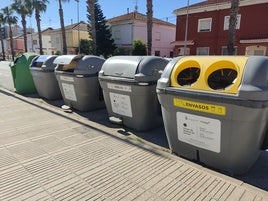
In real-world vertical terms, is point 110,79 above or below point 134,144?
above

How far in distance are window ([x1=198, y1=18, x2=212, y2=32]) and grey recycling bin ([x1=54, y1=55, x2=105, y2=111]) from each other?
19.1 meters

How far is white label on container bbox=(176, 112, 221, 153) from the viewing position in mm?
2885

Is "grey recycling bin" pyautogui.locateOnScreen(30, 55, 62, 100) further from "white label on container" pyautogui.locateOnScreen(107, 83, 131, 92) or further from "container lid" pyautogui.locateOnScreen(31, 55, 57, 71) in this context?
"white label on container" pyautogui.locateOnScreen(107, 83, 131, 92)

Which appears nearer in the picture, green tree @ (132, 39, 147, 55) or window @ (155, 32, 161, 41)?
green tree @ (132, 39, 147, 55)

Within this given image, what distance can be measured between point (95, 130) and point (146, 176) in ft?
5.98

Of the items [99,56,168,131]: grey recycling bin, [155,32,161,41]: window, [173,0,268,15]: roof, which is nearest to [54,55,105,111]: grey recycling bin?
[99,56,168,131]: grey recycling bin

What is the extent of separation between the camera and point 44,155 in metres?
3.51

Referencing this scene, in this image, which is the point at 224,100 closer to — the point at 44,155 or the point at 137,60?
the point at 137,60

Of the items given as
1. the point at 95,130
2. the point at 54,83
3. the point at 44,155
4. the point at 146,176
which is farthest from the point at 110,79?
the point at 54,83

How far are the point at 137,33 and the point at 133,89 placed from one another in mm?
28391

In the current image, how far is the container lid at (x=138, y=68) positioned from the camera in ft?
13.2

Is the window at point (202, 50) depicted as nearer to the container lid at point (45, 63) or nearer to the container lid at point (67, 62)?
the container lid at point (45, 63)

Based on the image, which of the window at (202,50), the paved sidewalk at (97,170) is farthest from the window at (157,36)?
the paved sidewalk at (97,170)

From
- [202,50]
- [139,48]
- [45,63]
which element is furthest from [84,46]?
[45,63]
